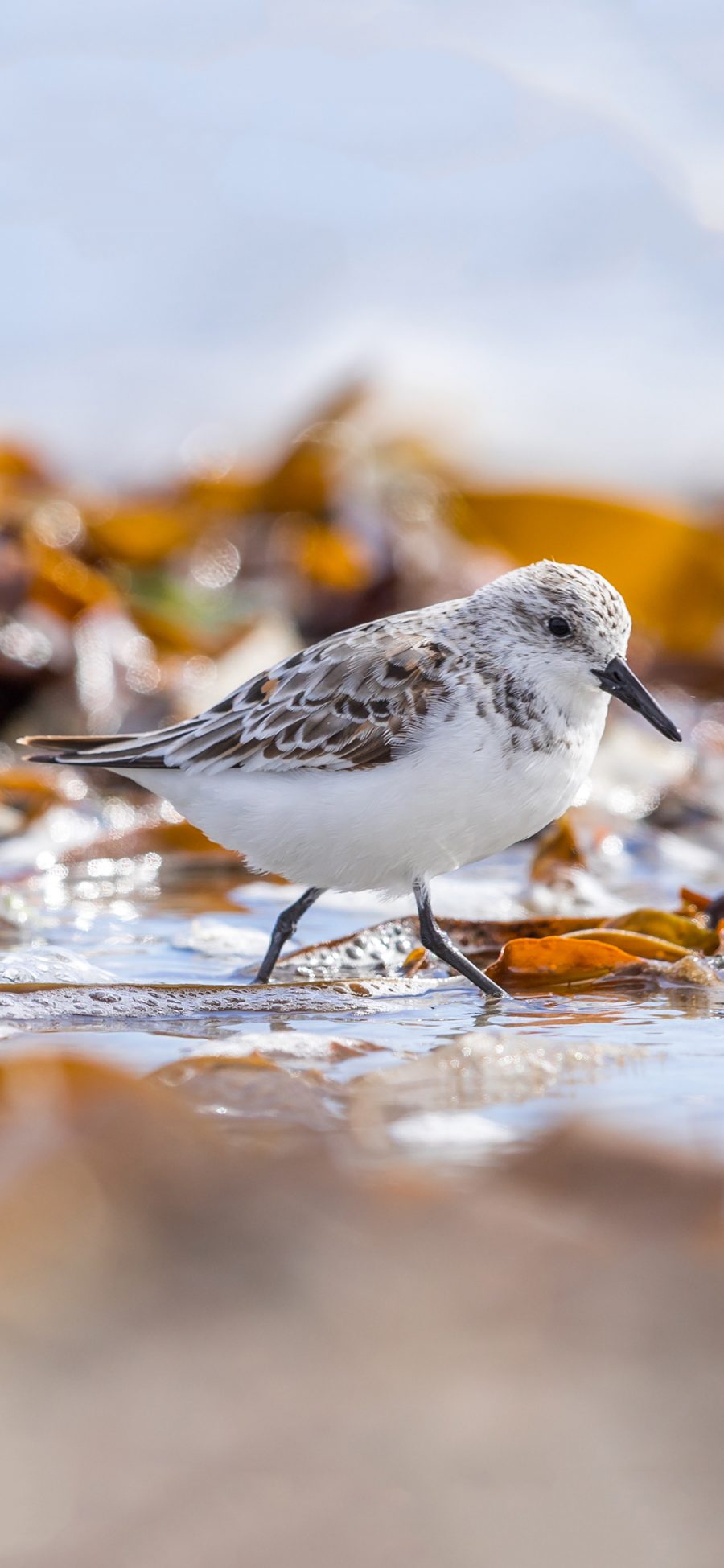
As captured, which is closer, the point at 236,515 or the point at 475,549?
the point at 475,549

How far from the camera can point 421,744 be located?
9.73 feet

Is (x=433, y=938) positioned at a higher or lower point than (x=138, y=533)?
lower

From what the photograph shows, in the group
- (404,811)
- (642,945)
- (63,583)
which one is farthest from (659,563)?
(404,811)

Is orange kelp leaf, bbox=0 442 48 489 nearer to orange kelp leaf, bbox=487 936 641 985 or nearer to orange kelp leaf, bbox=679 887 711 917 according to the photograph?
orange kelp leaf, bbox=679 887 711 917

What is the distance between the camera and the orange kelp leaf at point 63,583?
582cm

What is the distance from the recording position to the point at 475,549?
7602mm

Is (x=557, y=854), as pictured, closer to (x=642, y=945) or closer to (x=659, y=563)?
(x=642, y=945)

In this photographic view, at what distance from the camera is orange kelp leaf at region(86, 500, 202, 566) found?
738 centimetres

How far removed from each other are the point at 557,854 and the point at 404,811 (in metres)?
1.26

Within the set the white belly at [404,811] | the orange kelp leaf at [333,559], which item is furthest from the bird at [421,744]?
the orange kelp leaf at [333,559]

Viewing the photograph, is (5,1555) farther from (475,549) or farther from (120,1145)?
(475,549)

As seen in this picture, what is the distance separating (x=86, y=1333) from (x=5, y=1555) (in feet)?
0.72

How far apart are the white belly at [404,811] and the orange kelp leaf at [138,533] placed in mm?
4372

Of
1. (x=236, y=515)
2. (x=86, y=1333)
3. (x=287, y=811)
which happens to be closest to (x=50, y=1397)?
(x=86, y=1333)
